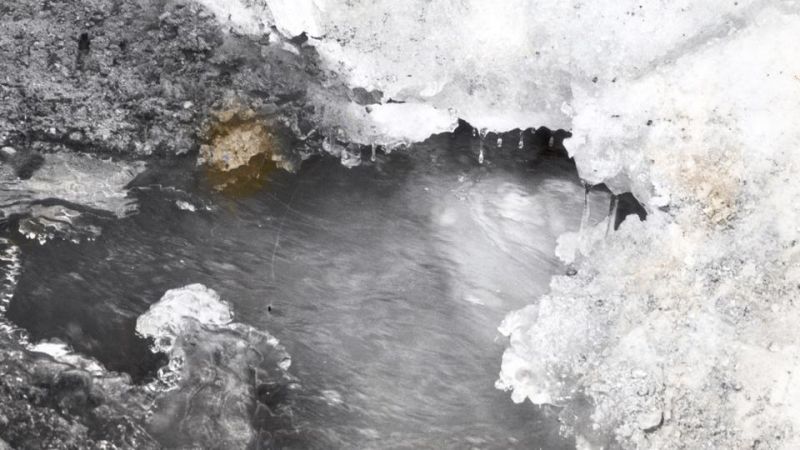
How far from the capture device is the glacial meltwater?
136 inches

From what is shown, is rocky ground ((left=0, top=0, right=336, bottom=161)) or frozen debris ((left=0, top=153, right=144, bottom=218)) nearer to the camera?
frozen debris ((left=0, top=153, right=144, bottom=218))

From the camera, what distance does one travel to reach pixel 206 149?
165 inches

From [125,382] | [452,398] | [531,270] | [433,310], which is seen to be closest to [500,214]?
[531,270]

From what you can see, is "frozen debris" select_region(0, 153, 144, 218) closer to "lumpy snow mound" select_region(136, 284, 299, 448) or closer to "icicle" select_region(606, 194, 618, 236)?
"lumpy snow mound" select_region(136, 284, 299, 448)

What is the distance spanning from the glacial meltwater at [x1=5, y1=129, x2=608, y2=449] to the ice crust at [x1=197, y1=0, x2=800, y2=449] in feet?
0.77

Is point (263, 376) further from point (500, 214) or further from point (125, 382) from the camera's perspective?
point (500, 214)

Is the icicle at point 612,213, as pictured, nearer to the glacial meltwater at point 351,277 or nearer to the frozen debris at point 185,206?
the glacial meltwater at point 351,277

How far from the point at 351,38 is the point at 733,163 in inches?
79.7

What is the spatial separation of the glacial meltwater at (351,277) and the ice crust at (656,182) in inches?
9.3

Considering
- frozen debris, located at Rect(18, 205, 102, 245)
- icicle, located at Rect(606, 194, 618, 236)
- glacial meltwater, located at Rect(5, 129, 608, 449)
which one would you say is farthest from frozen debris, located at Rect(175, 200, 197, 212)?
icicle, located at Rect(606, 194, 618, 236)

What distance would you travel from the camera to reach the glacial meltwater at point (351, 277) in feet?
11.4

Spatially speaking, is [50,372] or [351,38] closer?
[50,372]

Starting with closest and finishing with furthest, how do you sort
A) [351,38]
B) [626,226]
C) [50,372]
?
1. [50,372]
2. [626,226]
3. [351,38]

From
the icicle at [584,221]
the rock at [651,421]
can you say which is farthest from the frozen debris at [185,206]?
the rock at [651,421]
